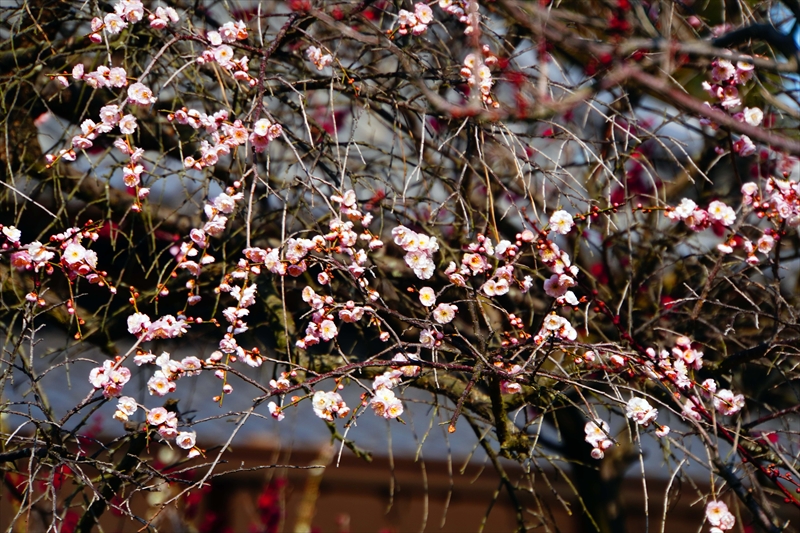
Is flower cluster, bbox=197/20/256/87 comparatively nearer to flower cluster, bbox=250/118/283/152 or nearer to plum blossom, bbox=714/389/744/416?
flower cluster, bbox=250/118/283/152

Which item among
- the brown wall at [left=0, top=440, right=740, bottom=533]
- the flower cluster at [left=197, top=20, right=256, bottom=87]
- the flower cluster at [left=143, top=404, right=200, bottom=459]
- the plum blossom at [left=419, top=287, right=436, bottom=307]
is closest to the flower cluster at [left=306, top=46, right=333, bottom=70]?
the flower cluster at [left=197, top=20, right=256, bottom=87]

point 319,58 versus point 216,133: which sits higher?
point 319,58

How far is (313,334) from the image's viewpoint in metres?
1.82

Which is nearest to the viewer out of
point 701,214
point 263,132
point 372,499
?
point 263,132

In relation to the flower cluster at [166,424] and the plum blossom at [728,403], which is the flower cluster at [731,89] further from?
the flower cluster at [166,424]

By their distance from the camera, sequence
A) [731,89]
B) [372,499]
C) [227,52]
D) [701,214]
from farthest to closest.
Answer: [372,499], [731,89], [701,214], [227,52]

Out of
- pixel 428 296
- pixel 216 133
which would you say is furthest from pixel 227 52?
pixel 428 296

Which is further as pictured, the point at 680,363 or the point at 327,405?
the point at 680,363

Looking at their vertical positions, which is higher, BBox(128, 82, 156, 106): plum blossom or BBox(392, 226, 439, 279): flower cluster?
BBox(128, 82, 156, 106): plum blossom

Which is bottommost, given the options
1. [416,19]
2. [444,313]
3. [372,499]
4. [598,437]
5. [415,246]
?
[372,499]

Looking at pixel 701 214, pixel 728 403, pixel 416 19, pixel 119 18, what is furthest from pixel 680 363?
pixel 119 18

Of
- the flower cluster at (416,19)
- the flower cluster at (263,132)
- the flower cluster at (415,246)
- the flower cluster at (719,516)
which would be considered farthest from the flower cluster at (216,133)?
the flower cluster at (719,516)

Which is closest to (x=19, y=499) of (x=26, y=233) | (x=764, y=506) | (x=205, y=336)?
(x=205, y=336)

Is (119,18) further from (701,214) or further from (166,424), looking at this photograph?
(701,214)
